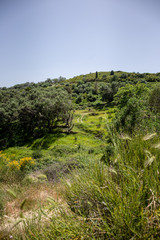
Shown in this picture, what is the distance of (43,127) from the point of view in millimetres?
32125

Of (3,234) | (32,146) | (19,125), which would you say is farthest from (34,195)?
(19,125)

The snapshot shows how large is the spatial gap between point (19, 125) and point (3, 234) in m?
33.1

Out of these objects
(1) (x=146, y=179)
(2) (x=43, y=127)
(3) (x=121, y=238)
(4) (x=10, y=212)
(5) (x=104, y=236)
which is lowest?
(2) (x=43, y=127)

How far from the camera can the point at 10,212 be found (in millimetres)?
4195

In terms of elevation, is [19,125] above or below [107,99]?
below

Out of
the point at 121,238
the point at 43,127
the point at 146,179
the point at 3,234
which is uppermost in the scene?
the point at 146,179

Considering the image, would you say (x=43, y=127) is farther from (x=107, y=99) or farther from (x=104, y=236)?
(x=107, y=99)

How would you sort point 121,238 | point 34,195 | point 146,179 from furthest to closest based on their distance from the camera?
point 34,195
point 146,179
point 121,238

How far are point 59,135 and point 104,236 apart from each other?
1141 inches

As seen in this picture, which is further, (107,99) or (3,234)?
(107,99)

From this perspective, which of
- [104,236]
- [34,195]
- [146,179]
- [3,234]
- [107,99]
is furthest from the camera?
[107,99]

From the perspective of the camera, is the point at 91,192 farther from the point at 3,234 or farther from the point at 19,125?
the point at 19,125

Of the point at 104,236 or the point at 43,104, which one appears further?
the point at 43,104

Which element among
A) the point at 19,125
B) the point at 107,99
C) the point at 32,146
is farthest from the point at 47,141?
the point at 107,99
